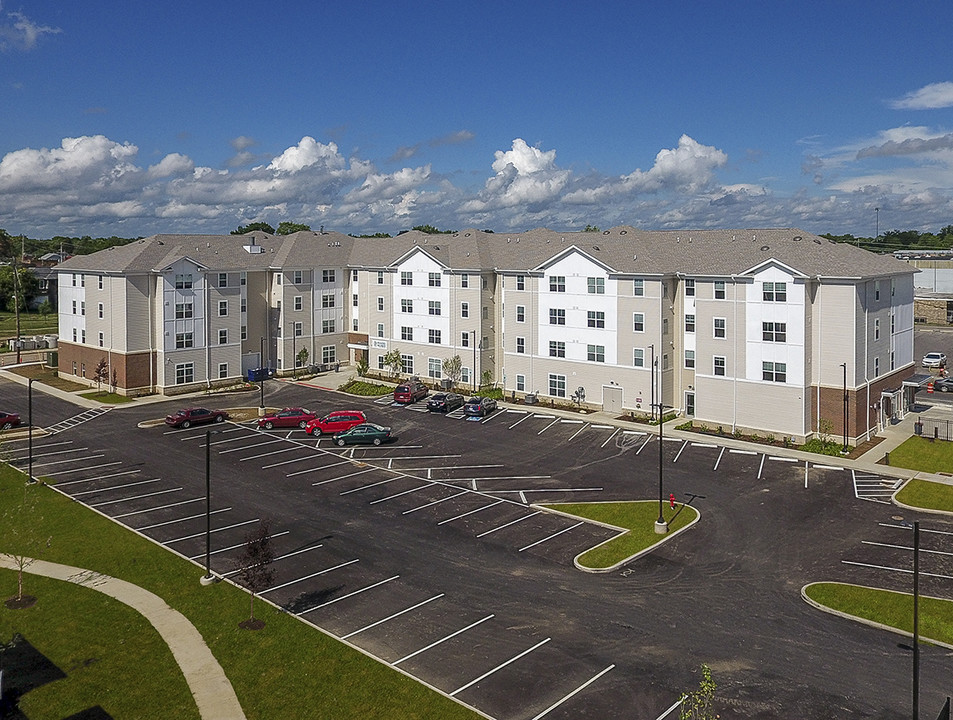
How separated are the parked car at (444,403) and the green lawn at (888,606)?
35.7 meters

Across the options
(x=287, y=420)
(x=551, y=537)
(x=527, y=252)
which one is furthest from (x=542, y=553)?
(x=527, y=252)

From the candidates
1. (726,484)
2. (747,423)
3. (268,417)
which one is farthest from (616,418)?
(268,417)

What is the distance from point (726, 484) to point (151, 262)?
53179 mm

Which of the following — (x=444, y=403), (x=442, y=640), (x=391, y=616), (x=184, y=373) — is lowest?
(x=442, y=640)

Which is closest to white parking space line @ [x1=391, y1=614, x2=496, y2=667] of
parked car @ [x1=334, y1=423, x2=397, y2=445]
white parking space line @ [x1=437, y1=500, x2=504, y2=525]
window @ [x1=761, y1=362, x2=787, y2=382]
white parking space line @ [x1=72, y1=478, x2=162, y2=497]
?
white parking space line @ [x1=437, y1=500, x2=504, y2=525]

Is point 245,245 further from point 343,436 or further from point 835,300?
point 835,300

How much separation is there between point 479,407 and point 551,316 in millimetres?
10446

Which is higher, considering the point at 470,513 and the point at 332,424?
the point at 332,424

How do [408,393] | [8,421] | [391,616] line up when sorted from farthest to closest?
[408,393]
[8,421]
[391,616]

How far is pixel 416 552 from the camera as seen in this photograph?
3189cm

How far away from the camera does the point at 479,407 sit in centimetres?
5872

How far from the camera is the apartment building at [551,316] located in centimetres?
5019

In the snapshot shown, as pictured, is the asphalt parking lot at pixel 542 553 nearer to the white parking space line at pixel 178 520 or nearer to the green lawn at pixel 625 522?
the white parking space line at pixel 178 520

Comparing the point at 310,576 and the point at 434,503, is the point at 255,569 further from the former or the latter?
the point at 434,503
